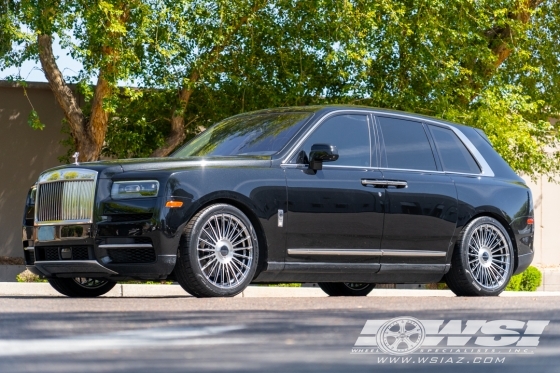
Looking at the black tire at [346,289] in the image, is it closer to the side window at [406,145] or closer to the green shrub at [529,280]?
the side window at [406,145]

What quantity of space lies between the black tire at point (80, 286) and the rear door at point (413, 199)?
2.69 metres

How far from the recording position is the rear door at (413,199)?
10000 mm

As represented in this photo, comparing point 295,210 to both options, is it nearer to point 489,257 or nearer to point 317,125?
point 317,125

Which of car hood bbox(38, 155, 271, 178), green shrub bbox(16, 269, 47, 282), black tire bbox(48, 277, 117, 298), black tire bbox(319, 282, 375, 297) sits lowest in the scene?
green shrub bbox(16, 269, 47, 282)

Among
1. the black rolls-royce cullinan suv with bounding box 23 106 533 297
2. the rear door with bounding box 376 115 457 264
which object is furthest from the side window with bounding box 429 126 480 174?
the rear door with bounding box 376 115 457 264

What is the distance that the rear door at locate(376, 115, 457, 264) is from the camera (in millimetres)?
10000

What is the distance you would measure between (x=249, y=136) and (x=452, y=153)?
7.68ft

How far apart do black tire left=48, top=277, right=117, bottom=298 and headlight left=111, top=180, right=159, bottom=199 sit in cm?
138

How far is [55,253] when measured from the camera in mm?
9102

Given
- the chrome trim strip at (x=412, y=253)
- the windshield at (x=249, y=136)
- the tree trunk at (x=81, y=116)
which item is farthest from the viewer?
the tree trunk at (x=81, y=116)

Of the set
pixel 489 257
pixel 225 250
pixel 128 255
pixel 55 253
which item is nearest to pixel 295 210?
pixel 225 250

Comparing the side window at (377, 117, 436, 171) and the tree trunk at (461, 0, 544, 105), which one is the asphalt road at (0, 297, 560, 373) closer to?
the side window at (377, 117, 436, 171)

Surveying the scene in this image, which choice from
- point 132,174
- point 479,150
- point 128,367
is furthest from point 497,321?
point 479,150
